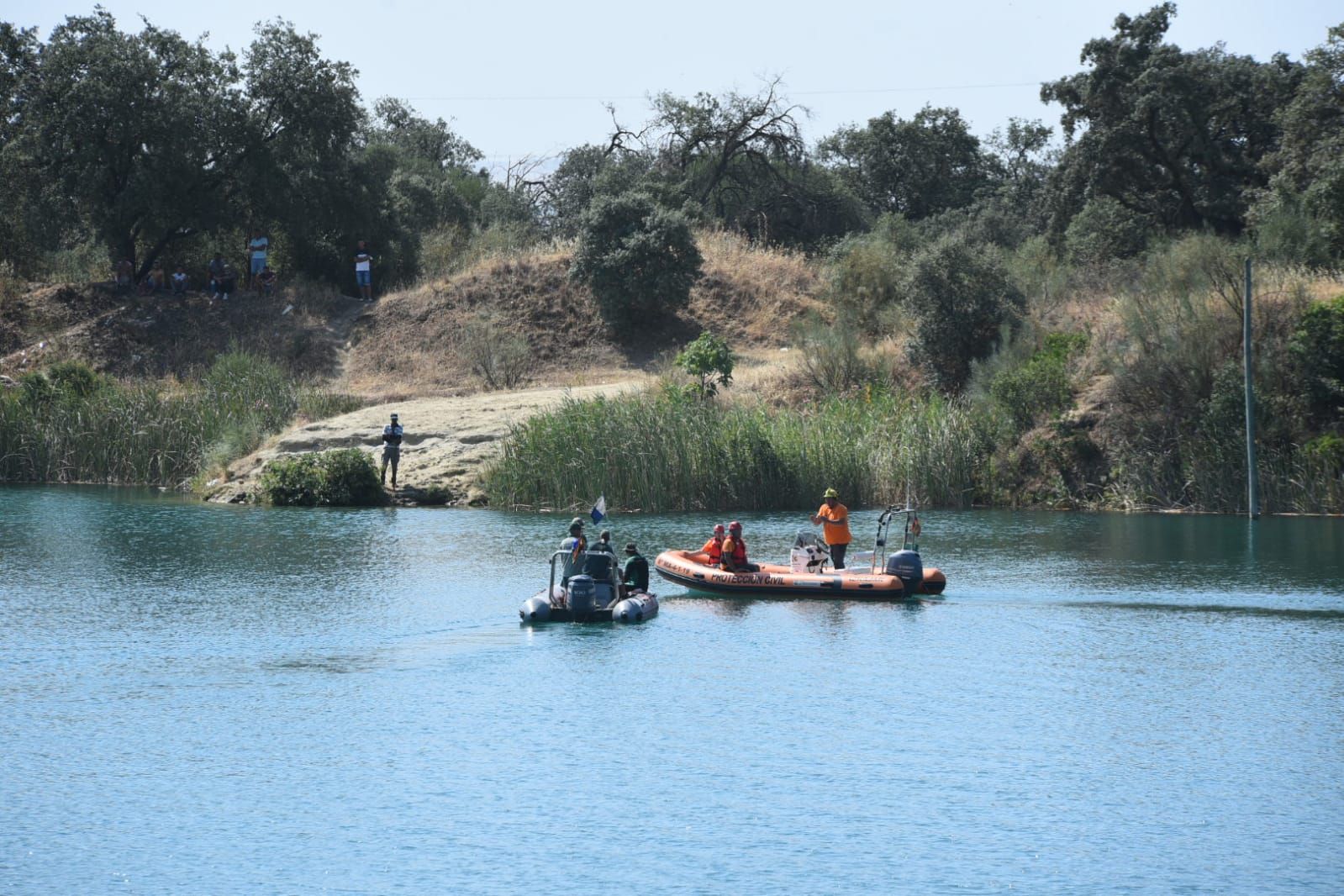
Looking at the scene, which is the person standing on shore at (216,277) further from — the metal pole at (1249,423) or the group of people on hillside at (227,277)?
the metal pole at (1249,423)

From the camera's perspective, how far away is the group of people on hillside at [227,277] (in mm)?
58406

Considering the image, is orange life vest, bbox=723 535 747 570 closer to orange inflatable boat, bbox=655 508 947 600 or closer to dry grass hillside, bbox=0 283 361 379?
orange inflatable boat, bbox=655 508 947 600

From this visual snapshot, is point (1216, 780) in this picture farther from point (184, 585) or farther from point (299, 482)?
point (299, 482)

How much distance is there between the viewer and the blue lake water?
12.1 meters

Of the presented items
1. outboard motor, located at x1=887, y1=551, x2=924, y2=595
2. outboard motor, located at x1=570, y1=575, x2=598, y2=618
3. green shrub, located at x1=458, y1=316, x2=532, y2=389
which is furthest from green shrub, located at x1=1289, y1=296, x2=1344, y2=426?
green shrub, located at x1=458, y1=316, x2=532, y2=389

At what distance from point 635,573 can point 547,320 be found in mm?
35847

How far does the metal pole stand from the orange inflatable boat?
45.4 ft

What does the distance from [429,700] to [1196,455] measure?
2548 cm

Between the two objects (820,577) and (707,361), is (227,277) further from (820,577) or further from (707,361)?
(820,577)

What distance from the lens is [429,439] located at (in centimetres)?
4112

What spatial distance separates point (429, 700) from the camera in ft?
55.9

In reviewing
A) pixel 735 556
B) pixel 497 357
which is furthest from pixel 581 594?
pixel 497 357

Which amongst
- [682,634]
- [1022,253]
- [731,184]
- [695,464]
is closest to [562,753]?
[682,634]

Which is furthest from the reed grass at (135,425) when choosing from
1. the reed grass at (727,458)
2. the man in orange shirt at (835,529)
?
the man in orange shirt at (835,529)
